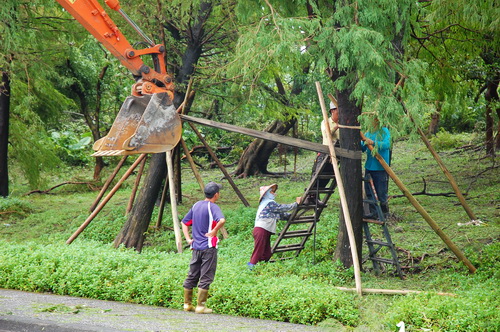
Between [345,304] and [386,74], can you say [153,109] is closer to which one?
[386,74]

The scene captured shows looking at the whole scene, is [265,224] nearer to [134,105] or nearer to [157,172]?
[134,105]

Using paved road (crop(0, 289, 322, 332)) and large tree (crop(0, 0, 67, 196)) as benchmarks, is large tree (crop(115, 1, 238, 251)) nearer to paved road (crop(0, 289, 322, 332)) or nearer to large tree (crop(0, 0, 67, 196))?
large tree (crop(0, 0, 67, 196))

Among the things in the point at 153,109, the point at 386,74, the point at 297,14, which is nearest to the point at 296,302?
the point at 386,74

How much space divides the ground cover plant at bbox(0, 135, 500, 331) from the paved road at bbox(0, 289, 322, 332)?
332mm

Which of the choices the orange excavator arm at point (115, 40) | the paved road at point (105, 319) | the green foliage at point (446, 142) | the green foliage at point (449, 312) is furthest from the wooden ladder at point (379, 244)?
the green foliage at point (446, 142)

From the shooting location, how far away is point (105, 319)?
718 centimetres

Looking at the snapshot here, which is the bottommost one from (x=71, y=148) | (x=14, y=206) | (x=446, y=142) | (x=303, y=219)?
(x=14, y=206)

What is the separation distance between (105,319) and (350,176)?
4799 mm

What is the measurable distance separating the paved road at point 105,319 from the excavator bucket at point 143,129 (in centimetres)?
323

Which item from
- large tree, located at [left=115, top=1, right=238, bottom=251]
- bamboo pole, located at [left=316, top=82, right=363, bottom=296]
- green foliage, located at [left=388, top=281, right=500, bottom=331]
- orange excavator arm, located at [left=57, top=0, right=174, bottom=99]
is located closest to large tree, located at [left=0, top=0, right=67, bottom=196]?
large tree, located at [left=115, top=1, right=238, bottom=251]

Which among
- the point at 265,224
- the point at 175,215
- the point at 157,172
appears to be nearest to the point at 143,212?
the point at 157,172

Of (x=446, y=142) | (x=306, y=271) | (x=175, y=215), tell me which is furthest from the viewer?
(x=446, y=142)

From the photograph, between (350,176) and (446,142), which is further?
(446,142)

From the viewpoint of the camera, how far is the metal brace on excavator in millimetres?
10852
